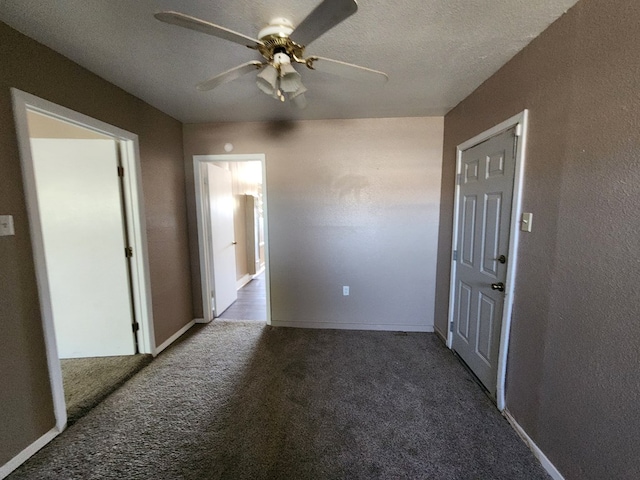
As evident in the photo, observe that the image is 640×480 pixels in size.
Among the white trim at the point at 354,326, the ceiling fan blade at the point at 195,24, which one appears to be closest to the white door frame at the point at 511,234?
the white trim at the point at 354,326

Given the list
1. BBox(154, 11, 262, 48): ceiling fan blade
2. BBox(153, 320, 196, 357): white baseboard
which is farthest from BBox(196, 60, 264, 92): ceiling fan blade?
BBox(153, 320, 196, 357): white baseboard

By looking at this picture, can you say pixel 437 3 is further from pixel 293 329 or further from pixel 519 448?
pixel 293 329

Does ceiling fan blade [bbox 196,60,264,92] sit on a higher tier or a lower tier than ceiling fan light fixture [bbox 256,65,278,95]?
higher

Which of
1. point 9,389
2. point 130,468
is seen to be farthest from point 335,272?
point 9,389

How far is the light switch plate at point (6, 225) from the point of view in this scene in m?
1.34

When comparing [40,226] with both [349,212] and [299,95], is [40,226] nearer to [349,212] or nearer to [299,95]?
[299,95]

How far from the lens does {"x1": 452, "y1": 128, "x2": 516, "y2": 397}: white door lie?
1761mm

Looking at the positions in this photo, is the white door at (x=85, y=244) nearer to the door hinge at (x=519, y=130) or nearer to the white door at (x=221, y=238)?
the white door at (x=221, y=238)

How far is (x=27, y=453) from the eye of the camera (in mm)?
1453

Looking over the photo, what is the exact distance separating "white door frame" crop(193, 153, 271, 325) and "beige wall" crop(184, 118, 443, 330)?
0.23ft

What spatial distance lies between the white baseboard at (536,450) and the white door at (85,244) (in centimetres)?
309

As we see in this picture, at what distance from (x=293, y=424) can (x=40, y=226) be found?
1.97 metres

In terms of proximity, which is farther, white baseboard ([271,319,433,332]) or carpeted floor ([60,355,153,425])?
white baseboard ([271,319,433,332])

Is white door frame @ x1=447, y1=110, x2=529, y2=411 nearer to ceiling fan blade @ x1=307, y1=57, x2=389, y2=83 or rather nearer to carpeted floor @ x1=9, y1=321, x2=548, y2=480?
carpeted floor @ x1=9, y1=321, x2=548, y2=480
